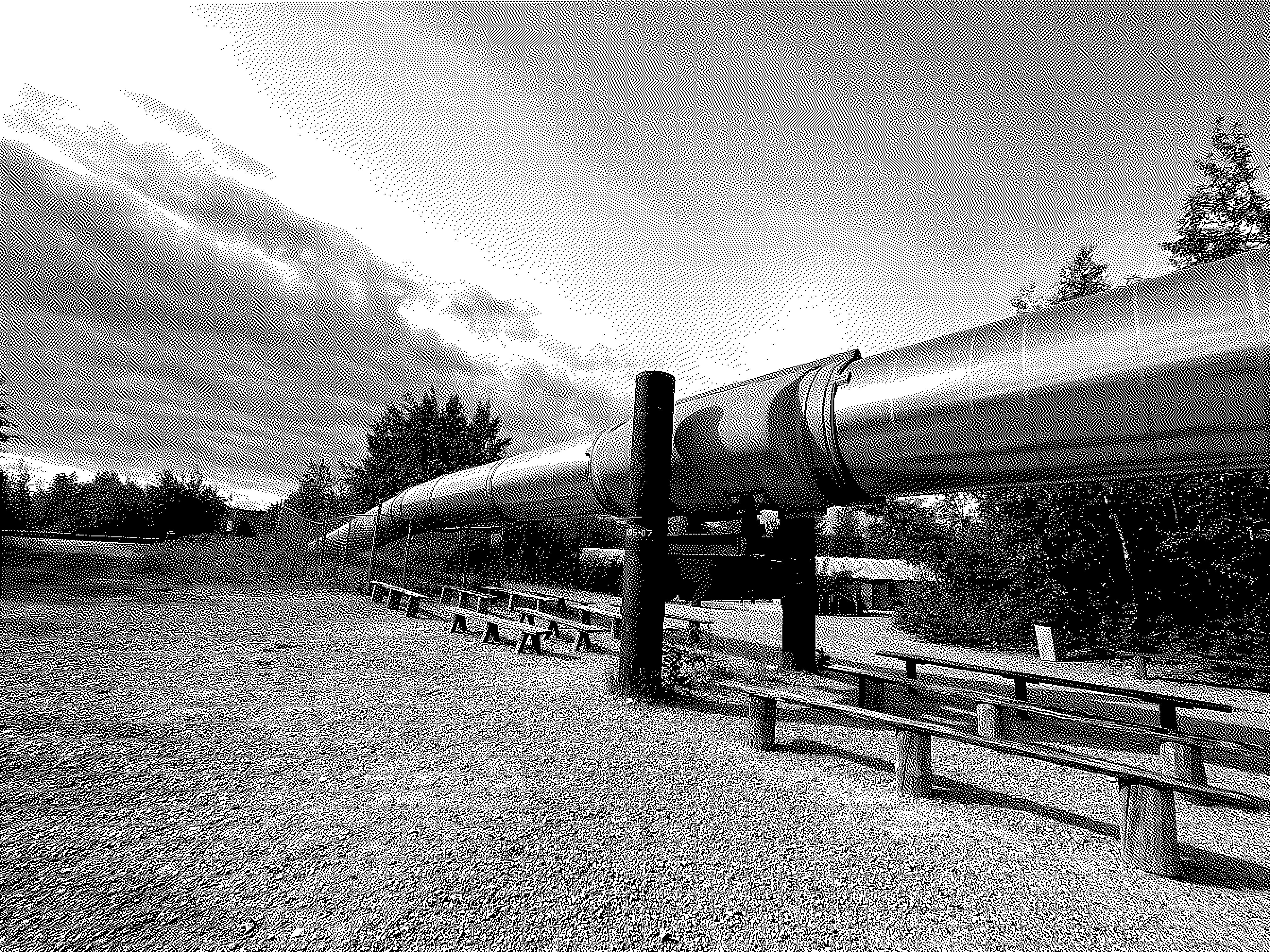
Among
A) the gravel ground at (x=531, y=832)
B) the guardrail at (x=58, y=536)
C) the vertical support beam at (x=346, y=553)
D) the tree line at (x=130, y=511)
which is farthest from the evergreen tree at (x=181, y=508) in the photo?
the gravel ground at (x=531, y=832)

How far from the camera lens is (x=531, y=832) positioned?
133 inches

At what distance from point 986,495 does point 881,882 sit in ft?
39.6

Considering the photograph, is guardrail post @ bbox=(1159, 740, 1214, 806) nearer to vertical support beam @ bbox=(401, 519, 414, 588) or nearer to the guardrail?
vertical support beam @ bbox=(401, 519, 414, 588)

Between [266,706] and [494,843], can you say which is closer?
[494,843]

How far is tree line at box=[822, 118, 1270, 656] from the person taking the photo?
10.2 meters

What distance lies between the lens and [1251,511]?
10.4 metres

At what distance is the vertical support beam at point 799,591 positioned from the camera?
702 cm

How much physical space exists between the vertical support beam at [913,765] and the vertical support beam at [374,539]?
46.1 ft

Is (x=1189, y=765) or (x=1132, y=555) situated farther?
(x=1132, y=555)

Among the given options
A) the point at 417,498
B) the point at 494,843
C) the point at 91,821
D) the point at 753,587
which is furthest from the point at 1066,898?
the point at 417,498

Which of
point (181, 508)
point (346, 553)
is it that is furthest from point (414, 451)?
point (181, 508)

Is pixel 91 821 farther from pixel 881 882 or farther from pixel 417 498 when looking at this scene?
pixel 417 498

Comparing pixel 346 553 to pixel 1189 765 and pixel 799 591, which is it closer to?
pixel 799 591

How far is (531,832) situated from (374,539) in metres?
15.4
